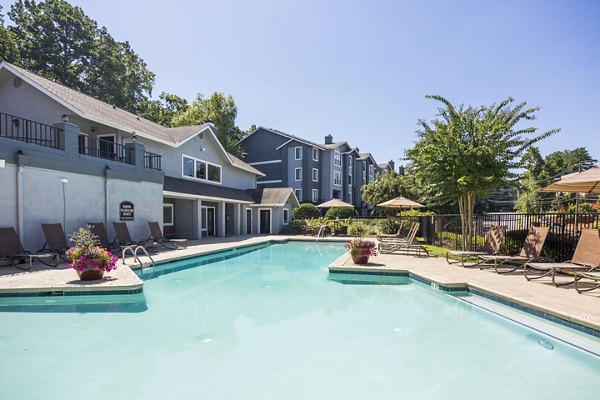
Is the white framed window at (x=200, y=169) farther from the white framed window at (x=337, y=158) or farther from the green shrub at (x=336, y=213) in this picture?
the white framed window at (x=337, y=158)

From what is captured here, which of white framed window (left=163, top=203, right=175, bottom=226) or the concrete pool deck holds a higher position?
white framed window (left=163, top=203, right=175, bottom=226)

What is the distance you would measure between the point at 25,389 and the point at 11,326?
2.69 metres

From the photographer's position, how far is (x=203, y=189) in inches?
829

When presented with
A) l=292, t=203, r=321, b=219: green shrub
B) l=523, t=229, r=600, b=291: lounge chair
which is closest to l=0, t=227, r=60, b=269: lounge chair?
l=523, t=229, r=600, b=291: lounge chair

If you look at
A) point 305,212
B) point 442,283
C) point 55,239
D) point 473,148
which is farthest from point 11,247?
point 305,212

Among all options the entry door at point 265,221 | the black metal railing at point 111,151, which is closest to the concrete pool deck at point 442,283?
the black metal railing at point 111,151

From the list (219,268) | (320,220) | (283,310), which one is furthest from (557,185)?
(320,220)

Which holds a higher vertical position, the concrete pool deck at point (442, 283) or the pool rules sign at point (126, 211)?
the pool rules sign at point (126, 211)

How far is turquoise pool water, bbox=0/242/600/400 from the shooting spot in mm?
4055

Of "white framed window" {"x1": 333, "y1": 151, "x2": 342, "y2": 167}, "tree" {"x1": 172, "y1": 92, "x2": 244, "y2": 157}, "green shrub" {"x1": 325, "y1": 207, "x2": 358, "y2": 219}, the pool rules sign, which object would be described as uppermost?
"tree" {"x1": 172, "y1": 92, "x2": 244, "y2": 157}

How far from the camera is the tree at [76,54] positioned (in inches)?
1356

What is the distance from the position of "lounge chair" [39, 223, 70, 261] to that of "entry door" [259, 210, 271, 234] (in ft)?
57.0

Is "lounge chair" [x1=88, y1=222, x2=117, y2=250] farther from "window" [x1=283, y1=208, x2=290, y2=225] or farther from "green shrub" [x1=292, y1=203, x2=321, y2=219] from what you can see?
"green shrub" [x1=292, y1=203, x2=321, y2=219]

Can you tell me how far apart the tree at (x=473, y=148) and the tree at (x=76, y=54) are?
3621 cm
